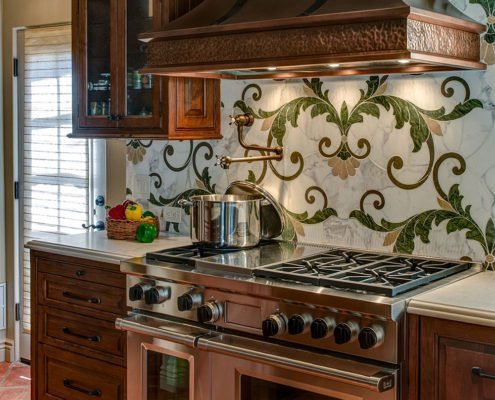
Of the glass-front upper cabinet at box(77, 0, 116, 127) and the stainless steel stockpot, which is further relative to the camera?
the glass-front upper cabinet at box(77, 0, 116, 127)

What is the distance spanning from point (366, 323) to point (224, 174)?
1.37m

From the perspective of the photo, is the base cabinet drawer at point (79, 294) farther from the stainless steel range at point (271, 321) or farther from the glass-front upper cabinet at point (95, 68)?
the glass-front upper cabinet at point (95, 68)

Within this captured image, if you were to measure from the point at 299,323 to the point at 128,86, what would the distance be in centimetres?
153

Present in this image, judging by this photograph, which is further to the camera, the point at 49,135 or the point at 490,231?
the point at 49,135

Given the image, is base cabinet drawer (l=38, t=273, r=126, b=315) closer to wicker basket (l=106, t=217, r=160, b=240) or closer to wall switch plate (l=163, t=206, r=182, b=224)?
wicker basket (l=106, t=217, r=160, b=240)

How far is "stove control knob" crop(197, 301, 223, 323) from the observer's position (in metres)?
2.80

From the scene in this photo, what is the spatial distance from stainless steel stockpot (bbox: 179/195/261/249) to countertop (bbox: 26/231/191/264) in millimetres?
287

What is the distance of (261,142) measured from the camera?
3451mm

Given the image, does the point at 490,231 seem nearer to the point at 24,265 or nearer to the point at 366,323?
the point at 366,323

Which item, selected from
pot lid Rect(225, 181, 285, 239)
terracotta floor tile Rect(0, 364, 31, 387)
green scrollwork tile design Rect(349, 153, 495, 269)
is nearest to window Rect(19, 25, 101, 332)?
terracotta floor tile Rect(0, 364, 31, 387)

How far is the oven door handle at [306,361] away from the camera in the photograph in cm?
236

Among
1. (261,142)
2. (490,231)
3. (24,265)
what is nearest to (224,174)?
(261,142)

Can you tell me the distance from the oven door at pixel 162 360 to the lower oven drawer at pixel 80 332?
8.0 inches

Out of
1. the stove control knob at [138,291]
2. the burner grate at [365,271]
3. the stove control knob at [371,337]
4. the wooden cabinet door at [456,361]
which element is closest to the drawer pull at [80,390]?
the stove control knob at [138,291]
